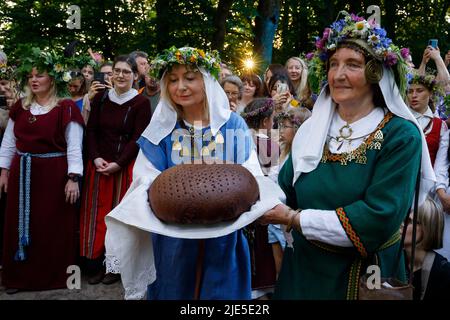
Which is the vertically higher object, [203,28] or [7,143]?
[203,28]

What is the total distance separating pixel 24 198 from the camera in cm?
403

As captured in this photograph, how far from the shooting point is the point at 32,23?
380 inches

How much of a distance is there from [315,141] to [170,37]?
25.9ft

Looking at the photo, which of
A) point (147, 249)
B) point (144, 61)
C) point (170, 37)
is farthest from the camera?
point (170, 37)

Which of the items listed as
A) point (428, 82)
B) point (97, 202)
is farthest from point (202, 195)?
point (428, 82)

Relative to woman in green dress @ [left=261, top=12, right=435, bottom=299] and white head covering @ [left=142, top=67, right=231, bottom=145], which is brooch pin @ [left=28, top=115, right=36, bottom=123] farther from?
woman in green dress @ [left=261, top=12, right=435, bottom=299]

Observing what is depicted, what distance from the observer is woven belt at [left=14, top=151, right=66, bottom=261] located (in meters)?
3.96

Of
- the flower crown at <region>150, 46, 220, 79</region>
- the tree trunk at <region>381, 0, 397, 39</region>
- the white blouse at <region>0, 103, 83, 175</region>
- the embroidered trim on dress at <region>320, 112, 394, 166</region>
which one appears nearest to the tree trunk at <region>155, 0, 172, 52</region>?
the white blouse at <region>0, 103, 83, 175</region>

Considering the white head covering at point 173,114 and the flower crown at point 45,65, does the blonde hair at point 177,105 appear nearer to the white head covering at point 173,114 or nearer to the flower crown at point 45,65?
the white head covering at point 173,114

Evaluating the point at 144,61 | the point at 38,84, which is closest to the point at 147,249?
the point at 38,84

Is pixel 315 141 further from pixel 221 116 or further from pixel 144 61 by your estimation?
pixel 144 61

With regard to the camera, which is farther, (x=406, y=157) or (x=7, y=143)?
(x=7, y=143)

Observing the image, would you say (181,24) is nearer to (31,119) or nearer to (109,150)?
(109,150)

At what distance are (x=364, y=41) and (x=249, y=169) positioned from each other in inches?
31.9
